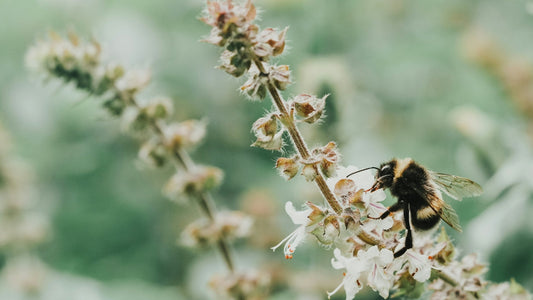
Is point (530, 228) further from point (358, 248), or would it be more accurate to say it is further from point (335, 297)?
point (358, 248)

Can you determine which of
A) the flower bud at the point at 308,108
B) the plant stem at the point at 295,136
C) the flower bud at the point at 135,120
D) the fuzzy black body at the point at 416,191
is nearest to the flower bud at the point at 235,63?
the plant stem at the point at 295,136

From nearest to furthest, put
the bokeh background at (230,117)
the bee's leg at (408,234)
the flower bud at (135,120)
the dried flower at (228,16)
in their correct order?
1. the dried flower at (228,16)
2. the bee's leg at (408,234)
3. the flower bud at (135,120)
4. the bokeh background at (230,117)

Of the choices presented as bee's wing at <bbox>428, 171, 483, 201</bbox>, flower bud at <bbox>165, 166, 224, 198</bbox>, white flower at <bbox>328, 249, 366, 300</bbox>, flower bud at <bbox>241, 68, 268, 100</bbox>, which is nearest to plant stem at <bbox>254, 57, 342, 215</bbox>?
flower bud at <bbox>241, 68, 268, 100</bbox>

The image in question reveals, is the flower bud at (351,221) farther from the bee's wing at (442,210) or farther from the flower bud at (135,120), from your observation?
the flower bud at (135,120)

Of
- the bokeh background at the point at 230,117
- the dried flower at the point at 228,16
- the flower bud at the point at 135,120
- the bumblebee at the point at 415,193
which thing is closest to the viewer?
the dried flower at the point at 228,16

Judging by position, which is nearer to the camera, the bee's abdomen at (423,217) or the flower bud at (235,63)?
the flower bud at (235,63)

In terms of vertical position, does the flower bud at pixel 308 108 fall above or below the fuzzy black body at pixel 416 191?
above

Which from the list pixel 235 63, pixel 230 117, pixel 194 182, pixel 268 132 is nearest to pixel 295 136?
pixel 268 132
